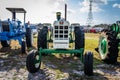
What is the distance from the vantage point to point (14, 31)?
47.6ft

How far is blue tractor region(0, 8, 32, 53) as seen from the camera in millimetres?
13538

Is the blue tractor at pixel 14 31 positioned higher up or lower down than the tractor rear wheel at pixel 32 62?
higher up

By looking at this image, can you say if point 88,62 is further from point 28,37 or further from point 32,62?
point 28,37

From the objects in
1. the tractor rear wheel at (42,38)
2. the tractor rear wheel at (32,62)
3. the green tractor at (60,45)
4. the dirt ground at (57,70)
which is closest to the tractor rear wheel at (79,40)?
the green tractor at (60,45)

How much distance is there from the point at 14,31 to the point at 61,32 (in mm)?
6111

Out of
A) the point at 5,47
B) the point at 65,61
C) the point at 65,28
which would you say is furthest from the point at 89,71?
the point at 5,47

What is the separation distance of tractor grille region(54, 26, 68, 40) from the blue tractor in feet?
12.3

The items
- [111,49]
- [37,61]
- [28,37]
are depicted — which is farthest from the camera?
[28,37]

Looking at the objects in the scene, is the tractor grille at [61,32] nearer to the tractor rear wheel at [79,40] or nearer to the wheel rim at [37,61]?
the wheel rim at [37,61]

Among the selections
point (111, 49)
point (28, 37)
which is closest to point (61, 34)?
point (111, 49)

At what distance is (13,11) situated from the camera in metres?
16.6

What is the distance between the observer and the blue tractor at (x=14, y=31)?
13.5 m

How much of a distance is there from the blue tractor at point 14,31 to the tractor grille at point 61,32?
373cm

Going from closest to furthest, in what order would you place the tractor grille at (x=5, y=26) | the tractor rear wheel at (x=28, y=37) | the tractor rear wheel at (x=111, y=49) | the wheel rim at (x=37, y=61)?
the wheel rim at (x=37, y=61) → the tractor rear wheel at (x=111, y=49) → the tractor grille at (x=5, y=26) → the tractor rear wheel at (x=28, y=37)
